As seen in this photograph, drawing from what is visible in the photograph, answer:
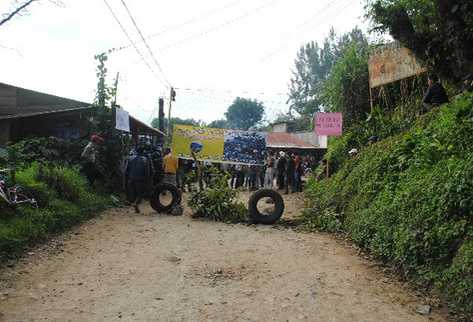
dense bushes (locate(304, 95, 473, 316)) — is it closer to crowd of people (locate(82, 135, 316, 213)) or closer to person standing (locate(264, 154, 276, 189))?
crowd of people (locate(82, 135, 316, 213))

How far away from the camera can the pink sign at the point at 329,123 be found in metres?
12.9

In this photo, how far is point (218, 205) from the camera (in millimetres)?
10047

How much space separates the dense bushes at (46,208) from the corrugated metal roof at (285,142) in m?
24.6

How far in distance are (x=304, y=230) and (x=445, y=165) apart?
3717mm

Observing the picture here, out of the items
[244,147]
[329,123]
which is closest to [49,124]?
[244,147]

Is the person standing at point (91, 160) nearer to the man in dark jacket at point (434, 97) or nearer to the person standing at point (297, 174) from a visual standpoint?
the man in dark jacket at point (434, 97)

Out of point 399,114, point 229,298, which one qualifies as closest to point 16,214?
point 229,298

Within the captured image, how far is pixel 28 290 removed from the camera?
4855mm

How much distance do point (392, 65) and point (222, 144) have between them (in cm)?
585

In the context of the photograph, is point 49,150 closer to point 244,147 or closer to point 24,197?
point 24,197

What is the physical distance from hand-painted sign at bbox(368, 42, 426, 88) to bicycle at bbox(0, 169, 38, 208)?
10.0 metres

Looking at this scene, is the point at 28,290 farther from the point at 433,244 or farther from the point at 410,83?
the point at 410,83

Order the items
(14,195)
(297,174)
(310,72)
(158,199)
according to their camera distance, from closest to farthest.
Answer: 1. (14,195)
2. (158,199)
3. (297,174)
4. (310,72)

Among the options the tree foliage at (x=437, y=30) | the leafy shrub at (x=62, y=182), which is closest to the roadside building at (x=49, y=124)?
the leafy shrub at (x=62, y=182)
